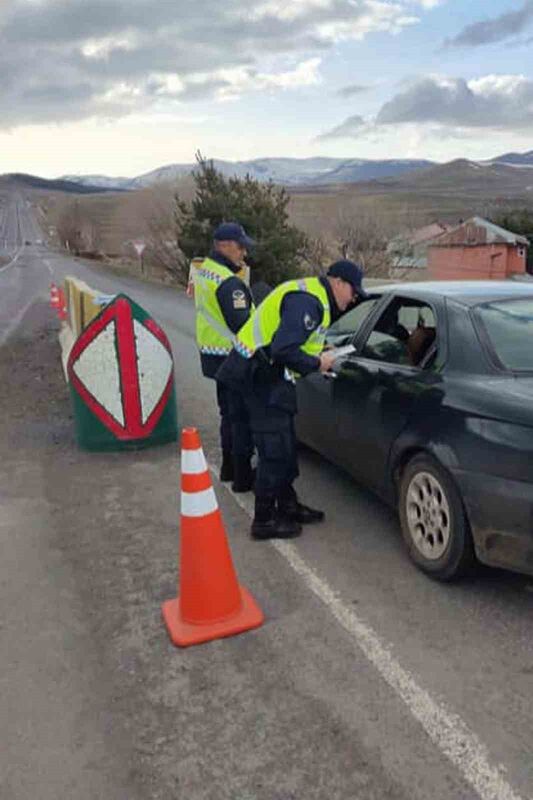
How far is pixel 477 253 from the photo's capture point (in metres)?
33.3

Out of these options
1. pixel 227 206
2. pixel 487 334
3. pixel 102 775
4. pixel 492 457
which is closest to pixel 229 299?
pixel 487 334

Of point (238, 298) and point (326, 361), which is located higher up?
point (238, 298)

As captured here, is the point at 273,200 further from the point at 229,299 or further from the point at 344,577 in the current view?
the point at 344,577

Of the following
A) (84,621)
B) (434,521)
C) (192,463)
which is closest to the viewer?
(192,463)

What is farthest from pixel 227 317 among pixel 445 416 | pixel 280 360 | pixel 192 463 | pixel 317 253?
pixel 317 253

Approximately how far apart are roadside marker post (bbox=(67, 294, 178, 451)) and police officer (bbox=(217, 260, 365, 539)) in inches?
81.6

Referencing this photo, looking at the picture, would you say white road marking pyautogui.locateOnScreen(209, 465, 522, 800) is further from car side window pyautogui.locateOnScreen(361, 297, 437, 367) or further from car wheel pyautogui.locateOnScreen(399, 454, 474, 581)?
car side window pyautogui.locateOnScreen(361, 297, 437, 367)

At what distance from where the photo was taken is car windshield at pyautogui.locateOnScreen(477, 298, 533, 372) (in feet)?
11.6

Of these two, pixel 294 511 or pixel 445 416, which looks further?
pixel 294 511

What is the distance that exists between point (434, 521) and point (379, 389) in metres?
0.87

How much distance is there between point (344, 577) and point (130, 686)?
1333 millimetres

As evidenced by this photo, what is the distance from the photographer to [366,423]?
4242mm

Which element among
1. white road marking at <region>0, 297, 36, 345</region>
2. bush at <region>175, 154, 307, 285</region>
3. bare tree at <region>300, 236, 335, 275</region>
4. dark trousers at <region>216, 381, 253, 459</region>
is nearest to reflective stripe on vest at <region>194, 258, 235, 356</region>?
dark trousers at <region>216, 381, 253, 459</region>

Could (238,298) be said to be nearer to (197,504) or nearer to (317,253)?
(197,504)
